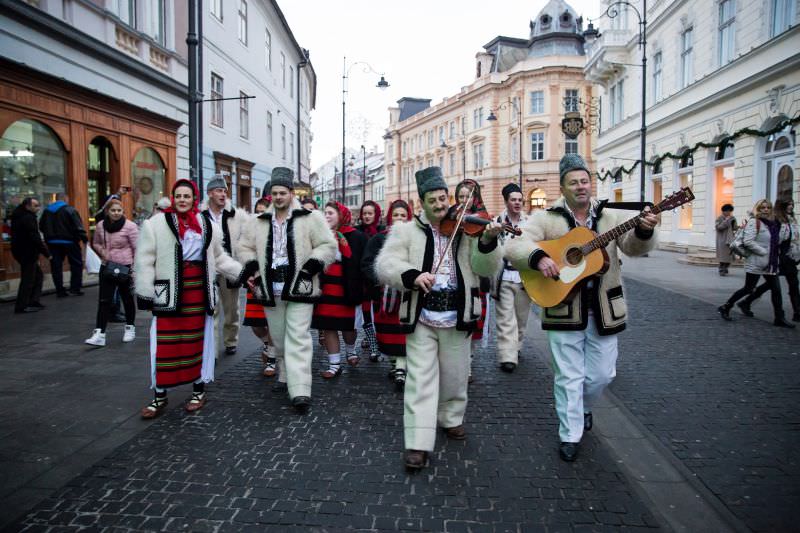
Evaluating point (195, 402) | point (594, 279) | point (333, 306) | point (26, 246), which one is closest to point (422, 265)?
point (594, 279)

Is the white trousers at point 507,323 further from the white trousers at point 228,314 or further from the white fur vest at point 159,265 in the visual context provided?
the white fur vest at point 159,265

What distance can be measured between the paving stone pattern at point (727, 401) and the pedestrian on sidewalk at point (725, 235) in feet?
22.7

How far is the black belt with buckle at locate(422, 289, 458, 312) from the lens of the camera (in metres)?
3.84

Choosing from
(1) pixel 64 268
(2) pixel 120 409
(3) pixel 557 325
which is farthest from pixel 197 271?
(1) pixel 64 268

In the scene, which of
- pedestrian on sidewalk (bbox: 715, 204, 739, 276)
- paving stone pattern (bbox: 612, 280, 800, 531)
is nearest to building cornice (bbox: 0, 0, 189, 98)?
paving stone pattern (bbox: 612, 280, 800, 531)

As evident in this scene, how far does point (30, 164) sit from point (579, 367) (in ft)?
38.6

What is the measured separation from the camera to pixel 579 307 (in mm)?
3852

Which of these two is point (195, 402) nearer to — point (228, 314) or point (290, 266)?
point (290, 266)

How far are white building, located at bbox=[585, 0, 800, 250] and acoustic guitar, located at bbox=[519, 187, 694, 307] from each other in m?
14.8

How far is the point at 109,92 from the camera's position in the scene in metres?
13.3

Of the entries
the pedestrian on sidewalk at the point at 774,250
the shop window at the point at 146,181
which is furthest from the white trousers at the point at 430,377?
the shop window at the point at 146,181

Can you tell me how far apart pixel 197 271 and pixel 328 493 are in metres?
2.41

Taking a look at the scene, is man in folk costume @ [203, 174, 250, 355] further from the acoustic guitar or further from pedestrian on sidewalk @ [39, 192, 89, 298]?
pedestrian on sidewalk @ [39, 192, 89, 298]

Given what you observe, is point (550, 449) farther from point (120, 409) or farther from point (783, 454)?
point (120, 409)
